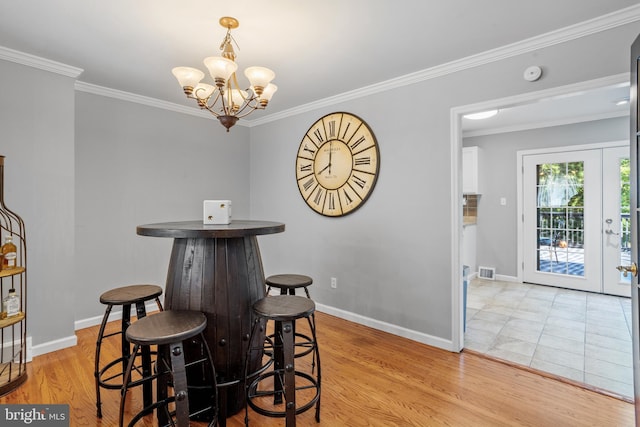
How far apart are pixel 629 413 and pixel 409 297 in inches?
60.2

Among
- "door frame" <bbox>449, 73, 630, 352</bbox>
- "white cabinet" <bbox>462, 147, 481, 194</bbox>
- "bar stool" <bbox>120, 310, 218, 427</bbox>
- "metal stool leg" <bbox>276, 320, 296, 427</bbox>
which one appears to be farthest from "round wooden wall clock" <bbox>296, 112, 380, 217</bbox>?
"white cabinet" <bbox>462, 147, 481, 194</bbox>

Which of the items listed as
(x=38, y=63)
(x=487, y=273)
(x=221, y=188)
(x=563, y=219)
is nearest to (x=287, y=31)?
(x=38, y=63)

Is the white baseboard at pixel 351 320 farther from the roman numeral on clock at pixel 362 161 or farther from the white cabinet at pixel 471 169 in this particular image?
the white cabinet at pixel 471 169

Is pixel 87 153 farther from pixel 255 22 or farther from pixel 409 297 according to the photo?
pixel 409 297

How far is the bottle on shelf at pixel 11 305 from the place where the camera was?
225 centimetres

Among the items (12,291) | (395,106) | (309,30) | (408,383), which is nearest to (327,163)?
(395,106)

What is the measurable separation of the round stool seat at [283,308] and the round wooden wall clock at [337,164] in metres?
1.68

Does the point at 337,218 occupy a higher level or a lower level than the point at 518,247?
higher

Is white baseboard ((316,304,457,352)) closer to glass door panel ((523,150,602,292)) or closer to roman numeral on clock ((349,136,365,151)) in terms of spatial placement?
roman numeral on clock ((349,136,365,151))

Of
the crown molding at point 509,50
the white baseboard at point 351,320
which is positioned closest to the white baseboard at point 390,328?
the white baseboard at point 351,320

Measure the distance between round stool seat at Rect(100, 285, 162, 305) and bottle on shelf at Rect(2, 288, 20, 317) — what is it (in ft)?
2.79

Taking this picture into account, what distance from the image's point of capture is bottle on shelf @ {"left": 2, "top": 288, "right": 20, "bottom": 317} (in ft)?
7.39

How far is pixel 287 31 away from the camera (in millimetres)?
2197

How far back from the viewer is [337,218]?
11.8 feet
